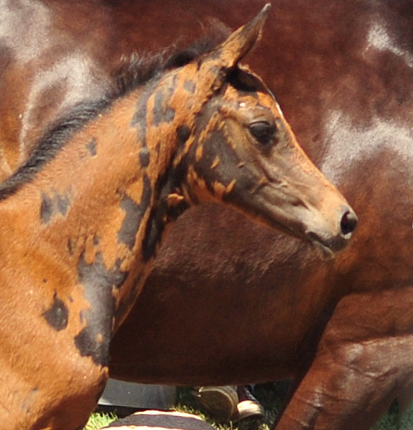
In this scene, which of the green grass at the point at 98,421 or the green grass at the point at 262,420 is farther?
the green grass at the point at 262,420

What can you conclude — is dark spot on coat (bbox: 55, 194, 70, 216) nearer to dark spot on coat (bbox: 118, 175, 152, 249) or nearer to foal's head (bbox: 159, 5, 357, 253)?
dark spot on coat (bbox: 118, 175, 152, 249)

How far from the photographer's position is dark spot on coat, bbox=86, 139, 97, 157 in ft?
10.7

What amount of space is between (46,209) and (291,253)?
99cm

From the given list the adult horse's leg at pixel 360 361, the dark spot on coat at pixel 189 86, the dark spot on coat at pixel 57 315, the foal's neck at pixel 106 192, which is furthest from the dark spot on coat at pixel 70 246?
the adult horse's leg at pixel 360 361

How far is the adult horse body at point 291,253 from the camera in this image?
152 inches

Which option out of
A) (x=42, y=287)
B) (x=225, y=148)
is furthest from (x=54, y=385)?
(x=225, y=148)

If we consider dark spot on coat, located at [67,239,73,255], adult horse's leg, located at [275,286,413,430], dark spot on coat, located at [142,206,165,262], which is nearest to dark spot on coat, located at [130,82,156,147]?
dark spot on coat, located at [142,206,165,262]

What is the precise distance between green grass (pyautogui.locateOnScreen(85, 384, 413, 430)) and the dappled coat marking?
266 centimetres

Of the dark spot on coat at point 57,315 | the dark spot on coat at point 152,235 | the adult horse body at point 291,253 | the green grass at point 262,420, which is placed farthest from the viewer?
the green grass at point 262,420

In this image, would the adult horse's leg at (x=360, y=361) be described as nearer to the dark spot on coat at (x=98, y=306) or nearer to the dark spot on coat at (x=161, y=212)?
the dark spot on coat at (x=161, y=212)

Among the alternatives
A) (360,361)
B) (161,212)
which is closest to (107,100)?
(161,212)

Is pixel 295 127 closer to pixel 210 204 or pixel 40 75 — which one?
pixel 210 204

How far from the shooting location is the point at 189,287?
3.85m

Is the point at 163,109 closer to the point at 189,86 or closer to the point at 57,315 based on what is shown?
the point at 189,86
